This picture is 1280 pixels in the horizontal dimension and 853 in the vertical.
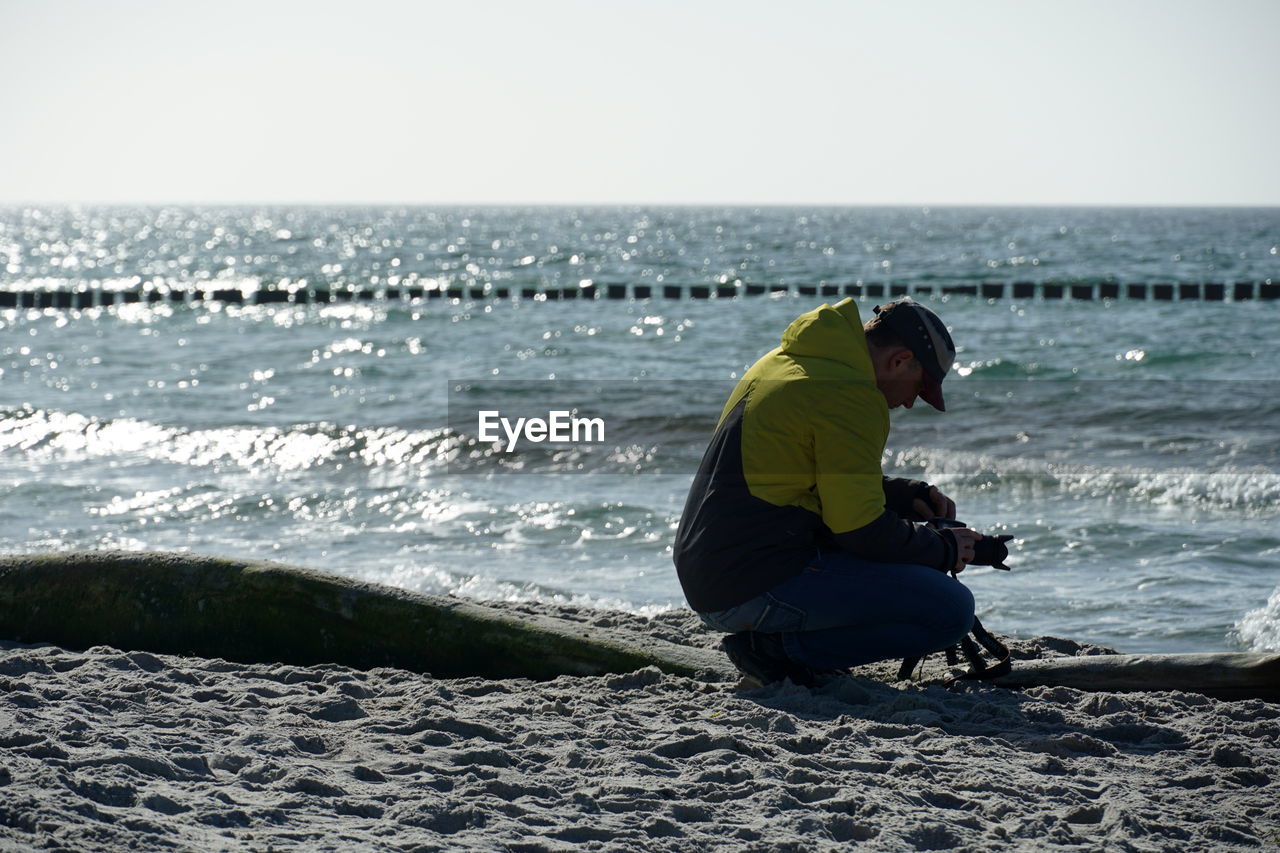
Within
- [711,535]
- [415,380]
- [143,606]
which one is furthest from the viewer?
[415,380]

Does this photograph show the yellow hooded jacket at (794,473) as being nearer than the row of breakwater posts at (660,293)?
Yes

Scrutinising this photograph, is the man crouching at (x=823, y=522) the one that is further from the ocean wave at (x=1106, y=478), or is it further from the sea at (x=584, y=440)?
the ocean wave at (x=1106, y=478)

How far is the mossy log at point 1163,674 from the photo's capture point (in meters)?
4.36

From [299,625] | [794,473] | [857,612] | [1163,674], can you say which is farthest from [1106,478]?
[299,625]

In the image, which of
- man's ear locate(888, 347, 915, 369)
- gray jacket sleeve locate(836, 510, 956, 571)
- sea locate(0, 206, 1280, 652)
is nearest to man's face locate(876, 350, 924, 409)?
man's ear locate(888, 347, 915, 369)

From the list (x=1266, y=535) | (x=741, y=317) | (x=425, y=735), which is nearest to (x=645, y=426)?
(x=1266, y=535)

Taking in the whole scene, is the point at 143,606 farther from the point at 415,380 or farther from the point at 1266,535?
the point at 415,380

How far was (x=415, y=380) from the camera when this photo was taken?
55.3 ft

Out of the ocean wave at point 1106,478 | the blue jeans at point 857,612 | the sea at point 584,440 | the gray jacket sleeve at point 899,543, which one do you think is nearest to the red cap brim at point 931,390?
the gray jacket sleeve at point 899,543

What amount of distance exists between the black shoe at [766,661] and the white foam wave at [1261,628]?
9.73 feet

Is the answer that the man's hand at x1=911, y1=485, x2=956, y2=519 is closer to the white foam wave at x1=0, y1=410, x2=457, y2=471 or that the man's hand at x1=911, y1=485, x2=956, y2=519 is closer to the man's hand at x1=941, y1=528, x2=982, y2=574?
the man's hand at x1=941, y1=528, x2=982, y2=574

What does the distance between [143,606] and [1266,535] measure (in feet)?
22.9

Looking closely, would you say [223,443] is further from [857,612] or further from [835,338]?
[835,338]

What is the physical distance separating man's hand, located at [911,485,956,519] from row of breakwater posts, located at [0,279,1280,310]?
22.6m
